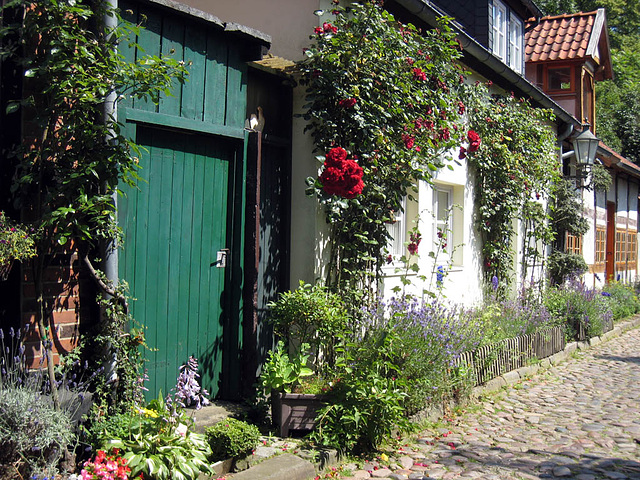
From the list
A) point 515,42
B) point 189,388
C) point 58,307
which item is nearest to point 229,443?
point 189,388

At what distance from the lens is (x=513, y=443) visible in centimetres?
488

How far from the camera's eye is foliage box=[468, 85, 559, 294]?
9016mm

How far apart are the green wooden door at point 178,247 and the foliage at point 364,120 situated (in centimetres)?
92

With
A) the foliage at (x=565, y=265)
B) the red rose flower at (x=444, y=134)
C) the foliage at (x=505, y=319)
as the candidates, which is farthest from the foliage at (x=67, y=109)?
the foliage at (x=565, y=265)

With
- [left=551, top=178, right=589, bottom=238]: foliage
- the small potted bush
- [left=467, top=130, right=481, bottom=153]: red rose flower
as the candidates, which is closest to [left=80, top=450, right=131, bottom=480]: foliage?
the small potted bush

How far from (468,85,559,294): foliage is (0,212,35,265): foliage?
22.4ft

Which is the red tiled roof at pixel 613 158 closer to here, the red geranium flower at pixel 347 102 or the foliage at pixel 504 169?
the foliage at pixel 504 169

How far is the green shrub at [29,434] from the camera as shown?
2.90 metres

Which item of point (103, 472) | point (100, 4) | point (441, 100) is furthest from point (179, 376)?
point (441, 100)

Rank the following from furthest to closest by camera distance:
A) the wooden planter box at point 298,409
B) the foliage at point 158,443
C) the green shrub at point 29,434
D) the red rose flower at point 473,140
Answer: the red rose flower at point 473,140
the wooden planter box at point 298,409
the foliage at point 158,443
the green shrub at point 29,434

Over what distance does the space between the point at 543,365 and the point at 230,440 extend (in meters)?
5.62

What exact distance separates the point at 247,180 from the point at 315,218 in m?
0.87

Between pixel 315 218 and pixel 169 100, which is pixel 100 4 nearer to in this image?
pixel 169 100

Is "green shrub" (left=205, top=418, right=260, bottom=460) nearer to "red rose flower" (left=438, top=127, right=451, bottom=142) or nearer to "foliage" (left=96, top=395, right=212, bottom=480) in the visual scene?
"foliage" (left=96, top=395, right=212, bottom=480)
